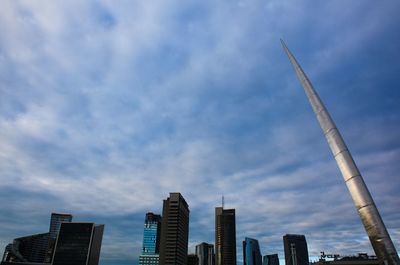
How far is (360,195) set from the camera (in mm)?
15516

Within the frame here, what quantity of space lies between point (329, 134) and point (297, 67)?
21.4 ft

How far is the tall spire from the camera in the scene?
46.3 feet

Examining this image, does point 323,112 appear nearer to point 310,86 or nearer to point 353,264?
point 310,86

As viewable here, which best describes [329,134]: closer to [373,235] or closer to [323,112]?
[323,112]

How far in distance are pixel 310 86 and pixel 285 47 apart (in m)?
5.39

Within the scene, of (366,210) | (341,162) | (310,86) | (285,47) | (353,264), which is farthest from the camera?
(353,264)

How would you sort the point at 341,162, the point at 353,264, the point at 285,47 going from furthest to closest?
1. the point at 353,264
2. the point at 285,47
3. the point at 341,162

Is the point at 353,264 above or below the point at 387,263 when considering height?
above

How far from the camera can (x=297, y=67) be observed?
22531mm

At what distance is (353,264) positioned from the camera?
6590 inches

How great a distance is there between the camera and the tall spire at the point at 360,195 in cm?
1411

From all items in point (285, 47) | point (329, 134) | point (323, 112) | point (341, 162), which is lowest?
point (341, 162)

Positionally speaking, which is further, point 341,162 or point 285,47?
point 285,47

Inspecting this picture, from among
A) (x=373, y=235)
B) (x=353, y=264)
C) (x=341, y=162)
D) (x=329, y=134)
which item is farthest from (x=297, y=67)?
(x=353, y=264)
